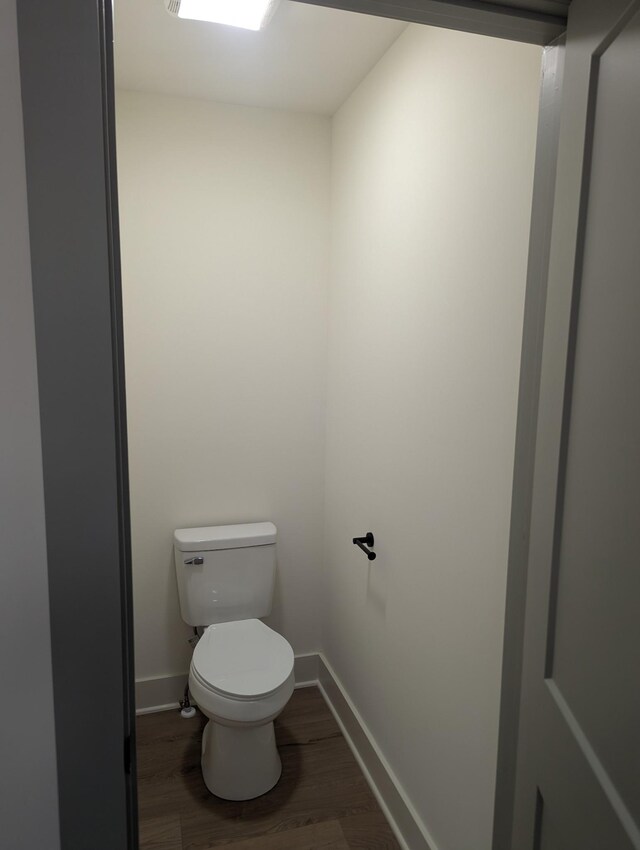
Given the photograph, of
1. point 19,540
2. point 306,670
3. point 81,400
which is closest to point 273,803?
point 306,670

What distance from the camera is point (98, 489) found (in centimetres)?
82

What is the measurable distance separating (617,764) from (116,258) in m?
1.02

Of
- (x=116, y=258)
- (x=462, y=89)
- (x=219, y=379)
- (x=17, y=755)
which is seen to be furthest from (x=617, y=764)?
(x=219, y=379)

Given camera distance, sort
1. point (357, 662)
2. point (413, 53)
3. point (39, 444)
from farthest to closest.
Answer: point (357, 662) < point (413, 53) < point (39, 444)

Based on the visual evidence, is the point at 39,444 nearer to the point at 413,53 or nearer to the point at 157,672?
the point at 413,53

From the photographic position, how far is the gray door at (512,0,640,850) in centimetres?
79

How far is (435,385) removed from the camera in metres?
1.63

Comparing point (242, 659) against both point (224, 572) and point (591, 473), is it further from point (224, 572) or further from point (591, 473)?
point (591, 473)

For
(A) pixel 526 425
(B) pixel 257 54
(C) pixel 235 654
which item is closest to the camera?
(A) pixel 526 425

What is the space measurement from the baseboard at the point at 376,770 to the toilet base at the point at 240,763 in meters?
0.36

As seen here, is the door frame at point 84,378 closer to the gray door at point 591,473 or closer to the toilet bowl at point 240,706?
the gray door at point 591,473

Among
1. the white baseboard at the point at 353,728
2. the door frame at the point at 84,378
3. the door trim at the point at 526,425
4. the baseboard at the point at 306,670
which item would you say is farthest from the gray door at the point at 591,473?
the baseboard at the point at 306,670

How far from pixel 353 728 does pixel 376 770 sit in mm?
251

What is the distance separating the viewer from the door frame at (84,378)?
0.74 meters
